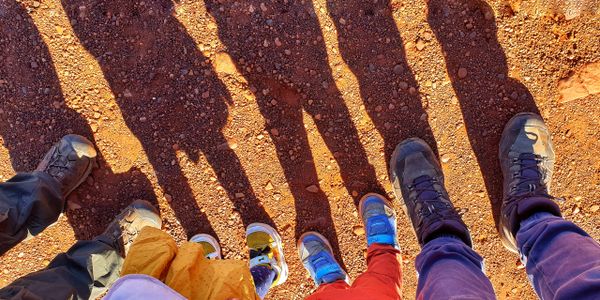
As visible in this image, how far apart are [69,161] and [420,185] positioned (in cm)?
229

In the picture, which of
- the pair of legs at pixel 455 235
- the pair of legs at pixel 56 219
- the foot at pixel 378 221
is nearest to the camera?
the pair of legs at pixel 455 235

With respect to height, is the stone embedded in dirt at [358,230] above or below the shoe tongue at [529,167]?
below

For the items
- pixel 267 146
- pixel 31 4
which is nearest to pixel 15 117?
pixel 31 4

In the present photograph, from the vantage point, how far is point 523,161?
2.80 m

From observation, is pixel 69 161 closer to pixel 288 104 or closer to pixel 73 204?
pixel 73 204

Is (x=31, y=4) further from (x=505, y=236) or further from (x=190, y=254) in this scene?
(x=505, y=236)

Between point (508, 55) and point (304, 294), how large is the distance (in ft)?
6.86

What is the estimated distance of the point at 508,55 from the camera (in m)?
2.81

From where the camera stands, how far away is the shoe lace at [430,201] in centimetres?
275

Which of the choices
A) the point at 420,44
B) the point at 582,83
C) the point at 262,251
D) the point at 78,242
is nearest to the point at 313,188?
the point at 262,251

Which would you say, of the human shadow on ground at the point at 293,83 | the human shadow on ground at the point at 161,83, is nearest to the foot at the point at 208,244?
the human shadow on ground at the point at 161,83

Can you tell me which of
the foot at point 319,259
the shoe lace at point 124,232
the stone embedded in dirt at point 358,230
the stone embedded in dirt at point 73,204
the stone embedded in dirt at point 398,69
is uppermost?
the stone embedded in dirt at point 398,69

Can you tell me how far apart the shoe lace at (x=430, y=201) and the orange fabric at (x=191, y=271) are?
1309mm

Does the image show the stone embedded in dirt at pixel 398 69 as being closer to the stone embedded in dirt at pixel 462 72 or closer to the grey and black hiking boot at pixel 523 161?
the stone embedded in dirt at pixel 462 72
